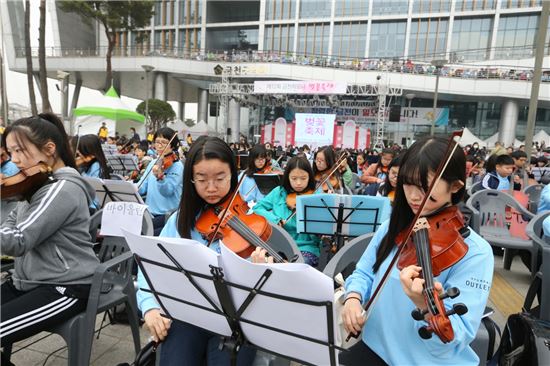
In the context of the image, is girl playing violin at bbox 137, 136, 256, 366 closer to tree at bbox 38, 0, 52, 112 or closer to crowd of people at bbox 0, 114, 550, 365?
crowd of people at bbox 0, 114, 550, 365

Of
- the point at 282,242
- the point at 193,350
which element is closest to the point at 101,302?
the point at 193,350

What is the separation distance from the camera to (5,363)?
6.49ft

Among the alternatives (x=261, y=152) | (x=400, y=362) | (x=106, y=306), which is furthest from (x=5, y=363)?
(x=261, y=152)

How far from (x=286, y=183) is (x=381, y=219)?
98cm

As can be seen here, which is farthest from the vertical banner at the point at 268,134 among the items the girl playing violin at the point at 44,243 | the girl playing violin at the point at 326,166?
the girl playing violin at the point at 44,243

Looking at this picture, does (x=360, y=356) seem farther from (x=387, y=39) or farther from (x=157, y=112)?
(x=387, y=39)

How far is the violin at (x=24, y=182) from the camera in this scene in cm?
180

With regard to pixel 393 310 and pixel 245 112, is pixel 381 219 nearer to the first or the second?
pixel 393 310

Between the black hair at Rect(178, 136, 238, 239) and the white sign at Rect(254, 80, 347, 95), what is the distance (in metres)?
19.3

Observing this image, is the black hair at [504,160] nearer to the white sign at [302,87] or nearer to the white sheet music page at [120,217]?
the white sheet music page at [120,217]

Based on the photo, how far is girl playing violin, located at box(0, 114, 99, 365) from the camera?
5.72ft

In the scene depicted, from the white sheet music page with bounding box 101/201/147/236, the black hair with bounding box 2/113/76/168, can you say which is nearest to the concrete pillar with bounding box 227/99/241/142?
the white sheet music page with bounding box 101/201/147/236

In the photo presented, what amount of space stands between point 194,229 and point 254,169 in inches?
139

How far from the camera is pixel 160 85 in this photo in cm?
2859
